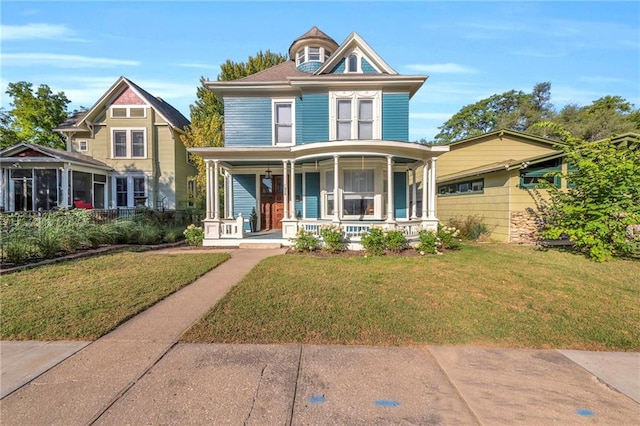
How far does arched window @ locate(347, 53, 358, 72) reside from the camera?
12.5 metres

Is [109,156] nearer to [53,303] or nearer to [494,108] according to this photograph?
[53,303]

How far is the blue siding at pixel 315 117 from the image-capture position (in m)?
12.1

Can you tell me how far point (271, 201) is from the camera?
1374 cm

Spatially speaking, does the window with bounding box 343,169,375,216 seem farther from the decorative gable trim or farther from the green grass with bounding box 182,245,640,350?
the green grass with bounding box 182,245,640,350

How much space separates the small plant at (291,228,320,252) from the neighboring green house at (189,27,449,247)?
30.5 inches

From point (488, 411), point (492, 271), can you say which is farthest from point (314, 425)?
point (492, 271)

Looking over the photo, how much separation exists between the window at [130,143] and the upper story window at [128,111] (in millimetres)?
909

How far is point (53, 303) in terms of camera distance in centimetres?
479

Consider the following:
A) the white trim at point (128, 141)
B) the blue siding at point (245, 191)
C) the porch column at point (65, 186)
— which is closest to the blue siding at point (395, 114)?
the blue siding at point (245, 191)

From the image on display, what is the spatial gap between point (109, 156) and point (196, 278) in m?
16.2

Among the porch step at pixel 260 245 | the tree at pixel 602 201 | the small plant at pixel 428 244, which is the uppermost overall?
the tree at pixel 602 201

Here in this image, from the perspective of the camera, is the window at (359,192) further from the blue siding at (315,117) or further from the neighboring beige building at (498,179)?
the neighboring beige building at (498,179)

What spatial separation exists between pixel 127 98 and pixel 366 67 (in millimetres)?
14901

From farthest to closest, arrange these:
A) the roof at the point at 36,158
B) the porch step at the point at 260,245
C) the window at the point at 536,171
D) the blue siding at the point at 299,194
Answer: the roof at the point at 36,158
the blue siding at the point at 299,194
the window at the point at 536,171
the porch step at the point at 260,245
